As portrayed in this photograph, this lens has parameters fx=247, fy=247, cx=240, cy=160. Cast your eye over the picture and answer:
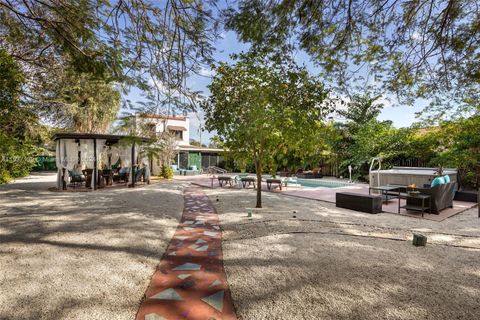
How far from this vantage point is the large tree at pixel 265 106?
22.0 ft

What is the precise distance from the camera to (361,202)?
299 inches

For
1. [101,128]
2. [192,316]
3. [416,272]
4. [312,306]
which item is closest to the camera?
[192,316]

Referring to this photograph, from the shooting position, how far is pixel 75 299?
9.17ft

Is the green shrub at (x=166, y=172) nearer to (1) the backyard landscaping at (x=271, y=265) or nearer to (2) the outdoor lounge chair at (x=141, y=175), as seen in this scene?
(2) the outdoor lounge chair at (x=141, y=175)

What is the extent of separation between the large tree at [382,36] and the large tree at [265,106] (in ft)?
5.86

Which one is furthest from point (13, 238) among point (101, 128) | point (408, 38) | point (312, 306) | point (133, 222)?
point (101, 128)

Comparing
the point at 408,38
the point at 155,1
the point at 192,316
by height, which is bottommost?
the point at 192,316

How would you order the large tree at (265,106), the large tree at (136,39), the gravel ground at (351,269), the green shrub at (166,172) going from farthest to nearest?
the green shrub at (166,172) → the large tree at (265,106) → the large tree at (136,39) → the gravel ground at (351,269)

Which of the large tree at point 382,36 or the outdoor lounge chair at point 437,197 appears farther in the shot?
the outdoor lounge chair at point 437,197

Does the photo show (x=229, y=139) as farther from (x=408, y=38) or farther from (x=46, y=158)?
(x=46, y=158)

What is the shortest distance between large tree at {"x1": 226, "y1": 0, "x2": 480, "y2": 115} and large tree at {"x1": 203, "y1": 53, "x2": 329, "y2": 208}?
1786mm

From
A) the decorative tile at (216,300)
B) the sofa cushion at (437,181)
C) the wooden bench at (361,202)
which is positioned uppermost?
the sofa cushion at (437,181)

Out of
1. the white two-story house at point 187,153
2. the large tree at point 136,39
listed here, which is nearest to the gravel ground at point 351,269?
the large tree at point 136,39

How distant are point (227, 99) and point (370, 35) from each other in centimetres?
406
